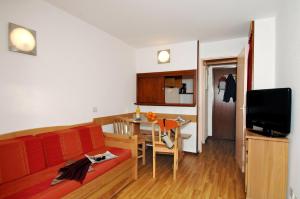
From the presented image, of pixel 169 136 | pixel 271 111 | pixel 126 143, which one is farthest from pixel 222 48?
pixel 126 143

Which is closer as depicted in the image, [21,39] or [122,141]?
[21,39]

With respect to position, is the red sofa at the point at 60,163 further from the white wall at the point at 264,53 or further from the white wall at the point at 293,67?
the white wall at the point at 264,53

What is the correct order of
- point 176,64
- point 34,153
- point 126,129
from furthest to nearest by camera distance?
point 176,64 → point 126,129 → point 34,153

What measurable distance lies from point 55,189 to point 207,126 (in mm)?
4659

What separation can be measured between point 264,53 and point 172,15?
1577 millimetres

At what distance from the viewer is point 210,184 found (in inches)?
101

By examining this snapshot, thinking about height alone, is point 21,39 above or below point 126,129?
above

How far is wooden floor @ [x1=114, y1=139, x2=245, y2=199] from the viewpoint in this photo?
2.30 m

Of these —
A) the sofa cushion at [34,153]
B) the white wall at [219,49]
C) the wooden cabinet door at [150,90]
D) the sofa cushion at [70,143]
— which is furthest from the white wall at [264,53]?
the sofa cushion at [34,153]

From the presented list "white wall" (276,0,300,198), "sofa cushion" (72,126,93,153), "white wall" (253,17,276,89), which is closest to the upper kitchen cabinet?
"white wall" (253,17,276,89)

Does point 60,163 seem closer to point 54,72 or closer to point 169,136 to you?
point 54,72

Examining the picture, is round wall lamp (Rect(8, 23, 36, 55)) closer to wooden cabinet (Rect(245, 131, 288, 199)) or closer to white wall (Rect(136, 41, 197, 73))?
white wall (Rect(136, 41, 197, 73))

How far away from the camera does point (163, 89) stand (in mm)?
4156

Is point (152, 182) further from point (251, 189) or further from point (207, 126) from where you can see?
point (207, 126)
